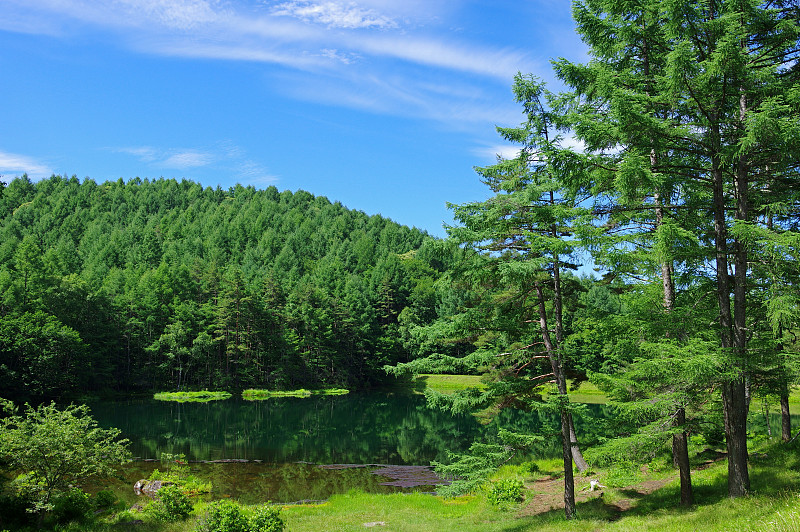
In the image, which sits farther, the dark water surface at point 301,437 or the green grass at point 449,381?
the green grass at point 449,381

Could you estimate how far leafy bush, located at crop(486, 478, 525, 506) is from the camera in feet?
54.4

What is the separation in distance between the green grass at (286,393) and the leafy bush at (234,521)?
5671 cm

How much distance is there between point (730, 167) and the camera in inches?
482

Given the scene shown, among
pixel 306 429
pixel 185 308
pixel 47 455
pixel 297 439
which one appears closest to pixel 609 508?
pixel 47 455

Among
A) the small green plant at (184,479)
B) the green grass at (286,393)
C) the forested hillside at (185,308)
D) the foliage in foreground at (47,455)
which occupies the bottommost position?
the green grass at (286,393)

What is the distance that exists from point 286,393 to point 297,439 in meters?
37.8

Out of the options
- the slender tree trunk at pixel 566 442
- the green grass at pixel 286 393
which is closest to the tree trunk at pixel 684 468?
the slender tree trunk at pixel 566 442

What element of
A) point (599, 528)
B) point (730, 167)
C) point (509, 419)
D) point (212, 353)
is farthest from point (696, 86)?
point (212, 353)

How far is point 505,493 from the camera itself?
16625 mm

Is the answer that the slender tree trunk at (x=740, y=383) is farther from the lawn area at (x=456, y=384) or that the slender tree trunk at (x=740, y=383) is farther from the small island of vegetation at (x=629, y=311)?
the lawn area at (x=456, y=384)

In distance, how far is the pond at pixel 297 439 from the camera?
2378 cm

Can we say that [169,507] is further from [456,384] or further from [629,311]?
[456,384]

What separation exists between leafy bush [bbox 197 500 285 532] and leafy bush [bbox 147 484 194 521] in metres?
4.32

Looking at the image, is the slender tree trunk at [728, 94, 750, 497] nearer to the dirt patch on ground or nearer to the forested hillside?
the dirt patch on ground
